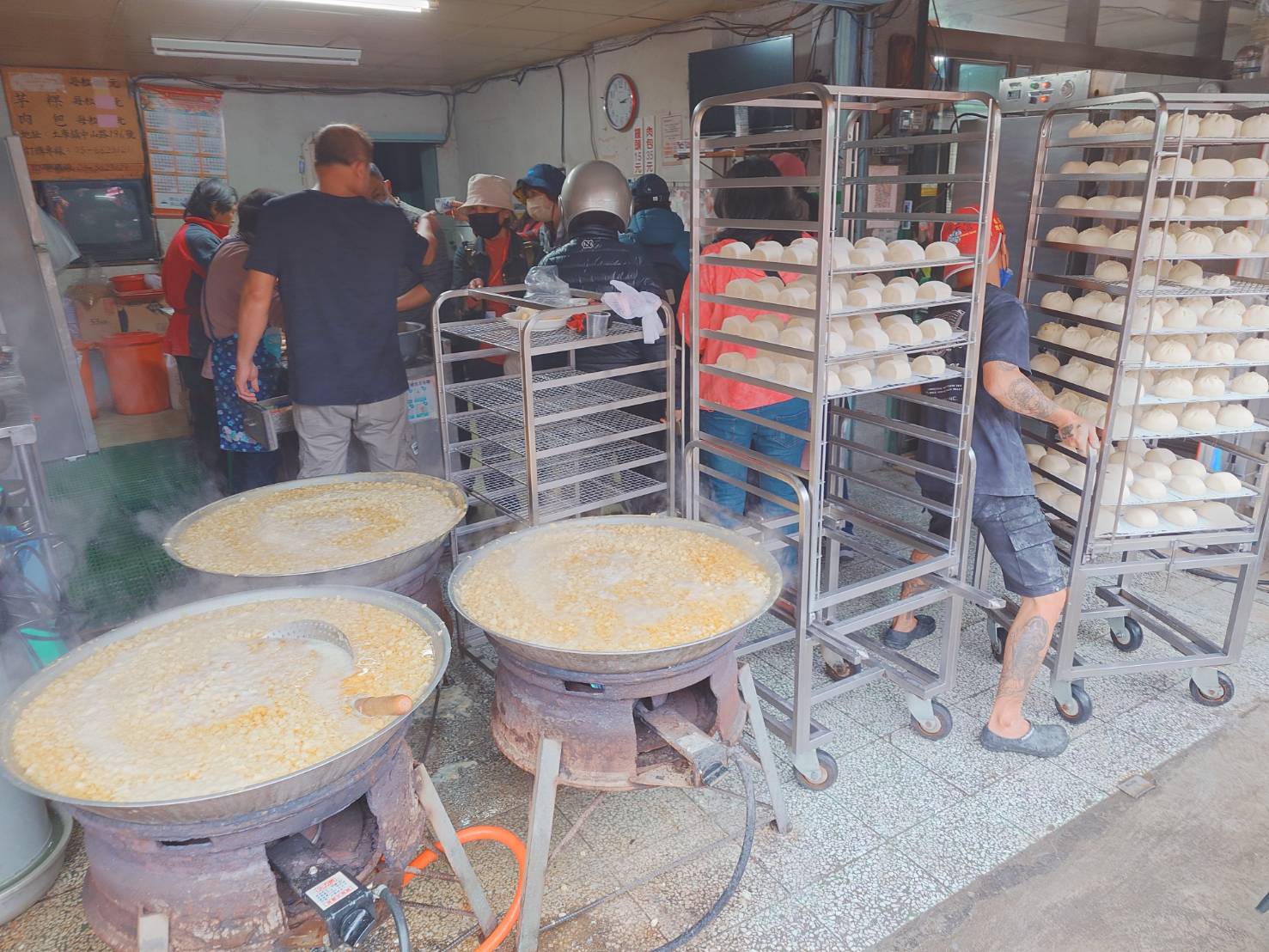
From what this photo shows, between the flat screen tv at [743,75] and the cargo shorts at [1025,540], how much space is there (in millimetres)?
3294

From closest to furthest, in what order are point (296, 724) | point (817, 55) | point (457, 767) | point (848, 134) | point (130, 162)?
point (296, 724), point (457, 767), point (848, 134), point (817, 55), point (130, 162)

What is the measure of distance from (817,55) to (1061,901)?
469 cm

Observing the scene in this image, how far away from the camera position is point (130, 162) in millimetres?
8016

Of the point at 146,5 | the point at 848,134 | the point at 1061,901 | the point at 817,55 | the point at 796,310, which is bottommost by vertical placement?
the point at 1061,901

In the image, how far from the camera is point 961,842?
101 inches

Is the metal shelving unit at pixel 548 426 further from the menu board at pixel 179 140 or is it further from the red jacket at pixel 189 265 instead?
the menu board at pixel 179 140

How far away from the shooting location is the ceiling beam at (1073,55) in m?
5.29

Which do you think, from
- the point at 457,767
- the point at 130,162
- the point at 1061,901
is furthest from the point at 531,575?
the point at 130,162

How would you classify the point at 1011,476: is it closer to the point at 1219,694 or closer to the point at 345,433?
the point at 1219,694

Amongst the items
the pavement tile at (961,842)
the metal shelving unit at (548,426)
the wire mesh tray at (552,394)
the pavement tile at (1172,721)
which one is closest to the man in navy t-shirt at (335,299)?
the metal shelving unit at (548,426)

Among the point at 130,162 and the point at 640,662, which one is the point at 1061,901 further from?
the point at 130,162

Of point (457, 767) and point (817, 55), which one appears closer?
point (457, 767)

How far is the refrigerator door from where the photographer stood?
19.9ft

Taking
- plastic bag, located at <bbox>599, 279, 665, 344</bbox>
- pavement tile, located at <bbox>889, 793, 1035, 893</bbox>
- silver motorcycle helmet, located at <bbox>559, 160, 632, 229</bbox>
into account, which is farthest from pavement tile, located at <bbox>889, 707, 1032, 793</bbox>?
silver motorcycle helmet, located at <bbox>559, 160, 632, 229</bbox>
